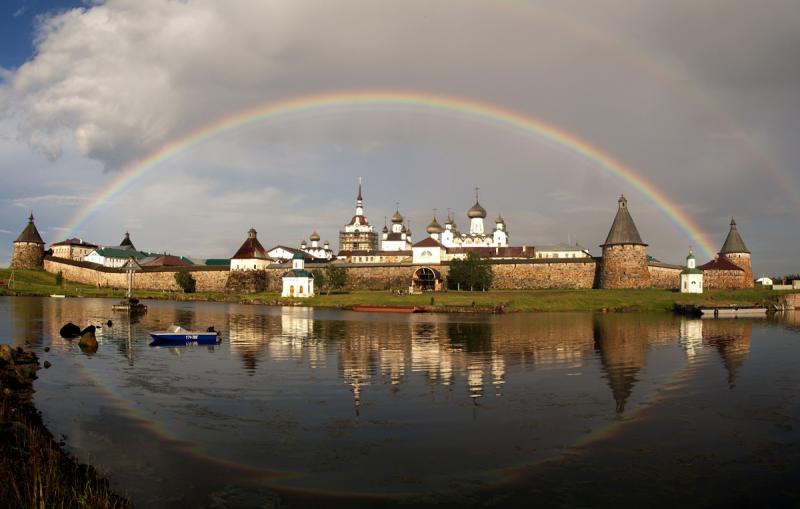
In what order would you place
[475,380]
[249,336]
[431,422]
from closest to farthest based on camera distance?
[431,422]
[475,380]
[249,336]

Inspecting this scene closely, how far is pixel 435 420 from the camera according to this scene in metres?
16.0

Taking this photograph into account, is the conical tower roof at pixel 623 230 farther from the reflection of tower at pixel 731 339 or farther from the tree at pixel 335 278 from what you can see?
the tree at pixel 335 278

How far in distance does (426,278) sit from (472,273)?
1148 cm

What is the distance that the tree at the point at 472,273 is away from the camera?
252ft

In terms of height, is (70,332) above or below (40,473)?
above

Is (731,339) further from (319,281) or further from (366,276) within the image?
(366,276)

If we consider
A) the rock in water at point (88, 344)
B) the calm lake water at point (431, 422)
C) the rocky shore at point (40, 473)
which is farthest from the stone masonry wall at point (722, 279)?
the rocky shore at point (40, 473)

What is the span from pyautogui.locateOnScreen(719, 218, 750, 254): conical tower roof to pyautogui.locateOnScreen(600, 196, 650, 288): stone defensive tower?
65.0 ft

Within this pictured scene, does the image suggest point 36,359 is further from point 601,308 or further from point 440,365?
point 601,308

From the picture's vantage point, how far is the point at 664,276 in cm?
8194

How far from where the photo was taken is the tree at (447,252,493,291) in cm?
7694

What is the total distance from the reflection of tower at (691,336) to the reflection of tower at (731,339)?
472mm

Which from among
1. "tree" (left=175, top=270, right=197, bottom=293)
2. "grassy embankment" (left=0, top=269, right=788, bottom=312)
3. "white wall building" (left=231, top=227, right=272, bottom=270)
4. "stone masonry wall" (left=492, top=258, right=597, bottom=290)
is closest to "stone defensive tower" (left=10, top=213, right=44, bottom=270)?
"tree" (left=175, top=270, right=197, bottom=293)

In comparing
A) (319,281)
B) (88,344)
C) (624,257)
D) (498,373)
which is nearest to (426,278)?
(319,281)
